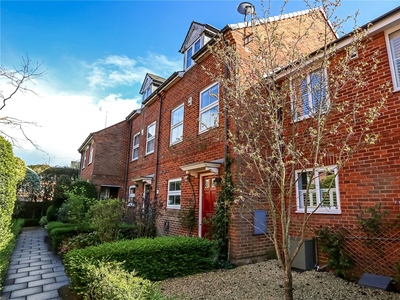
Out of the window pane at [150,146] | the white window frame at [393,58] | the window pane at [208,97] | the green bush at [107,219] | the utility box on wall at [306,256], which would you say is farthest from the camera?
the window pane at [150,146]

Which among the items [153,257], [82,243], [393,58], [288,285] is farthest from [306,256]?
[82,243]

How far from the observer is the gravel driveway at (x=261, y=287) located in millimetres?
4141

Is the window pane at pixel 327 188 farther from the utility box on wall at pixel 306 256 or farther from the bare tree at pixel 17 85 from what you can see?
the bare tree at pixel 17 85

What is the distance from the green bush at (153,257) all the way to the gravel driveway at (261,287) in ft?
0.90

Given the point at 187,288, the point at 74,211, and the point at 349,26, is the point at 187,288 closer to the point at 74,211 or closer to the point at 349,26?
the point at 349,26

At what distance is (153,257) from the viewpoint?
5.20 m

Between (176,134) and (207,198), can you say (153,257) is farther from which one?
(176,134)

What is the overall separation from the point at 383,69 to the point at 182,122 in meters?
6.81

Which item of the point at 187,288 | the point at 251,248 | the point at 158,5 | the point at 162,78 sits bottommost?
the point at 187,288

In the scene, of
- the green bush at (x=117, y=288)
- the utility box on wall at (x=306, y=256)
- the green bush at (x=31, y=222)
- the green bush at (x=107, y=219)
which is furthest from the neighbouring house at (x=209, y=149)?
the green bush at (x=31, y=222)

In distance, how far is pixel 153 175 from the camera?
1148cm

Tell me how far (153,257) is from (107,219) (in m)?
2.57

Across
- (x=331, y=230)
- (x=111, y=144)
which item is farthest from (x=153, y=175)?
(x=331, y=230)

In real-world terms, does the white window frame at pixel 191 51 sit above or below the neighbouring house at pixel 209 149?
above
